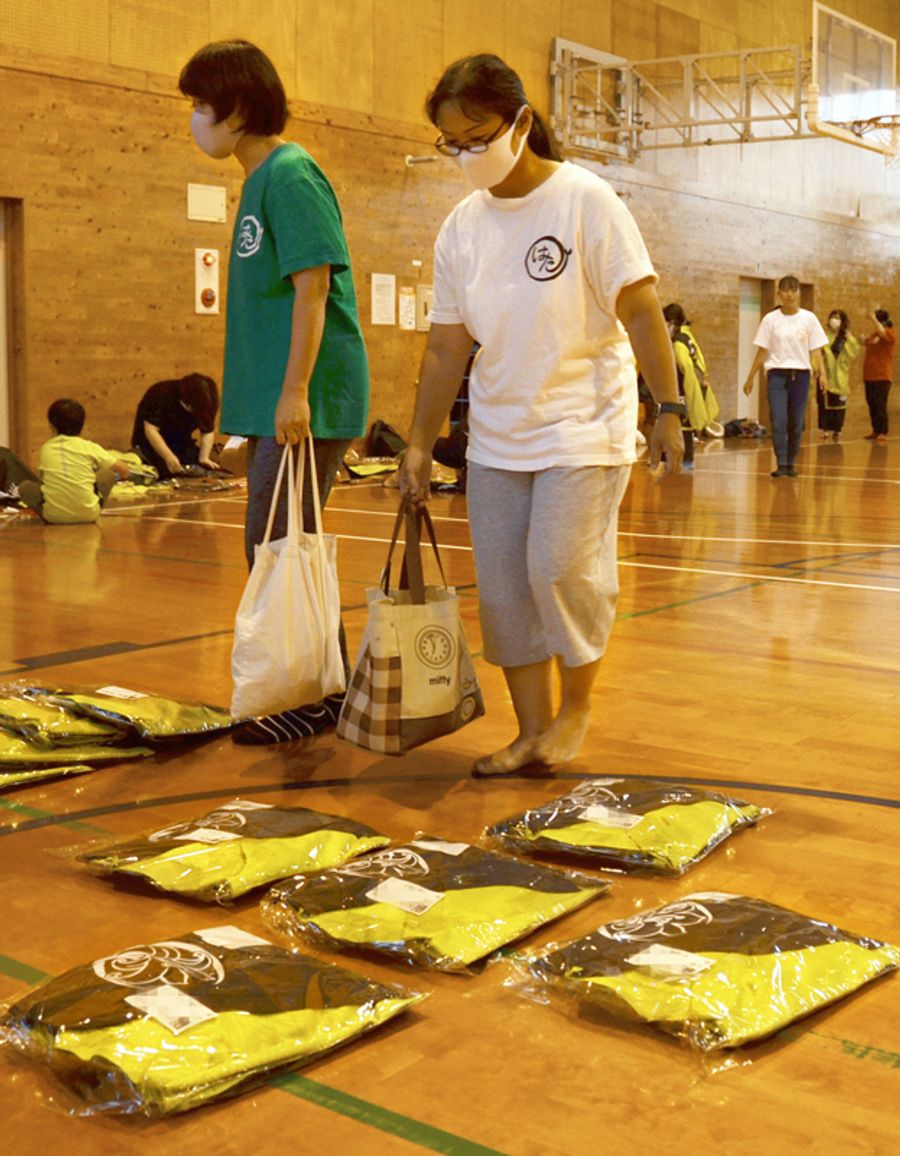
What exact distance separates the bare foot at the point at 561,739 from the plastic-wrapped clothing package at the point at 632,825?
0.86ft

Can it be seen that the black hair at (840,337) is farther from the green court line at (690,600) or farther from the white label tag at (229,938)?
the white label tag at (229,938)

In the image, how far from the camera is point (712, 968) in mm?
2012

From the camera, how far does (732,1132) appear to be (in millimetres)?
1651

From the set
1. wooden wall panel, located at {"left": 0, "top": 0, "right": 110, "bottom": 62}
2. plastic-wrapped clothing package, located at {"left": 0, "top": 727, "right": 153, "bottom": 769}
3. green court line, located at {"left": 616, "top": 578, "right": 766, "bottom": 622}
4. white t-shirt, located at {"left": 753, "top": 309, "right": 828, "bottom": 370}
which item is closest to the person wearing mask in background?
wooden wall panel, located at {"left": 0, "top": 0, "right": 110, "bottom": 62}

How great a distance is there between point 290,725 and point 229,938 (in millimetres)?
1363

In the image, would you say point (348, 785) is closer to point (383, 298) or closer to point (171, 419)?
point (171, 419)

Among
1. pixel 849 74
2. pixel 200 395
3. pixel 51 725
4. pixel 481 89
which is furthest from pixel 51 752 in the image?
pixel 849 74

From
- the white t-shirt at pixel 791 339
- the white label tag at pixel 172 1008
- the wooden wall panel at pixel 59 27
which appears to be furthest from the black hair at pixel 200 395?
the white label tag at pixel 172 1008

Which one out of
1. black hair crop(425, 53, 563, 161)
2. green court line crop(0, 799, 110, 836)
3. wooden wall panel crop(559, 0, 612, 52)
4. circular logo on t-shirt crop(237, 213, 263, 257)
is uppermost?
wooden wall panel crop(559, 0, 612, 52)

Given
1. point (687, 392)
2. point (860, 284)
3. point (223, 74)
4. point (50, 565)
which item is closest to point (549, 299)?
point (223, 74)

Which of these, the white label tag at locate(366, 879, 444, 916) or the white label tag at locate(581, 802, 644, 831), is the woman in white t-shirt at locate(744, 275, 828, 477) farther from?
the white label tag at locate(366, 879, 444, 916)

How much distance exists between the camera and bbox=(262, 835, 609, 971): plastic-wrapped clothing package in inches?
85.1

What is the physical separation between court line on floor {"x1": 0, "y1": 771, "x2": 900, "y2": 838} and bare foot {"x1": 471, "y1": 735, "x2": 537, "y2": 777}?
0.09 feet

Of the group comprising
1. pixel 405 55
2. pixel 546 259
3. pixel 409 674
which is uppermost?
pixel 405 55
